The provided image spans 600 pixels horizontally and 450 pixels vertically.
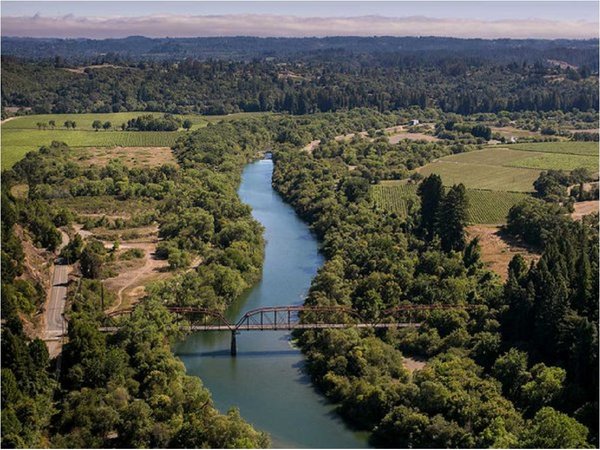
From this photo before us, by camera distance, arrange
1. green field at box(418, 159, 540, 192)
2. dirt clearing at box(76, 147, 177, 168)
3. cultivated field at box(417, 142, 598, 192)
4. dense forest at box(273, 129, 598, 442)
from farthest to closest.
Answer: dirt clearing at box(76, 147, 177, 168) < cultivated field at box(417, 142, 598, 192) < green field at box(418, 159, 540, 192) < dense forest at box(273, 129, 598, 442)

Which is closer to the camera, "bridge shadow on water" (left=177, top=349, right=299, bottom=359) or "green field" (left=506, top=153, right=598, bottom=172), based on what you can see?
"bridge shadow on water" (left=177, top=349, right=299, bottom=359)

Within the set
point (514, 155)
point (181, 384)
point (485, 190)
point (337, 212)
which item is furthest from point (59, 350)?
point (514, 155)

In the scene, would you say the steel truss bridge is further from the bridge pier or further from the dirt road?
the dirt road

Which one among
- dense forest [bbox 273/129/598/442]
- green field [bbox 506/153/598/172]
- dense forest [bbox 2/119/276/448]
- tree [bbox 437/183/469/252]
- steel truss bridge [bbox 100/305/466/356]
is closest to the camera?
dense forest [bbox 2/119/276/448]

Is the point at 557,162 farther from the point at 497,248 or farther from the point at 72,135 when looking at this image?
the point at 72,135

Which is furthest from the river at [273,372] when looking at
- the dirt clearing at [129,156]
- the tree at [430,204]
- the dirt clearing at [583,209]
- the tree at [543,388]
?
the dirt clearing at [129,156]

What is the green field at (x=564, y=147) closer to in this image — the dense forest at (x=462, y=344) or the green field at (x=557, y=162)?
the green field at (x=557, y=162)

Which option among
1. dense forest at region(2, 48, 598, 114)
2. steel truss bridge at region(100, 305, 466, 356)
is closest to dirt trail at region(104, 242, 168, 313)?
steel truss bridge at region(100, 305, 466, 356)
